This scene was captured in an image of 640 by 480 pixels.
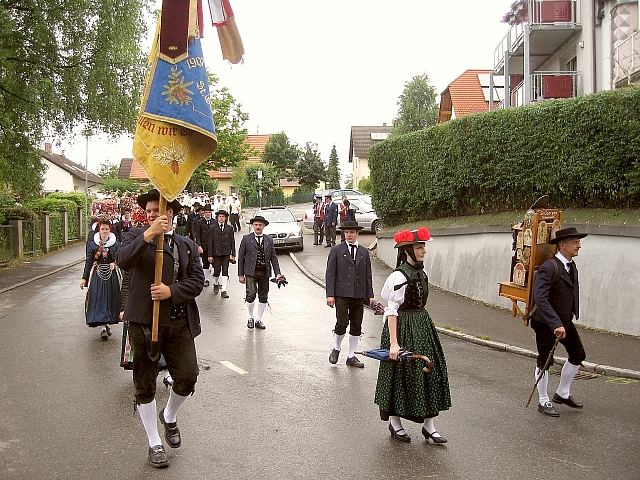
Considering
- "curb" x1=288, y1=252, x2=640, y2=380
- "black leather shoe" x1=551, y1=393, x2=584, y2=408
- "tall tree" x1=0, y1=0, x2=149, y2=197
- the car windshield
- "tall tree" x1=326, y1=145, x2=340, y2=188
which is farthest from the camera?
"tall tree" x1=326, y1=145, x2=340, y2=188

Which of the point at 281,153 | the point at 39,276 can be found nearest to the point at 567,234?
the point at 39,276

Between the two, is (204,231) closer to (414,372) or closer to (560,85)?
(414,372)

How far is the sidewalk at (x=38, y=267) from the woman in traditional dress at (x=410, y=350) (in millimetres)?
13966

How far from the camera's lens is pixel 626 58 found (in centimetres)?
1945

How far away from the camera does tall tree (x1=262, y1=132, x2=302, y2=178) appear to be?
3354 inches

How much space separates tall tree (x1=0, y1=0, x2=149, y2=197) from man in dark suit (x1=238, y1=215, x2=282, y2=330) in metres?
10.9

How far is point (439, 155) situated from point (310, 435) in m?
12.2

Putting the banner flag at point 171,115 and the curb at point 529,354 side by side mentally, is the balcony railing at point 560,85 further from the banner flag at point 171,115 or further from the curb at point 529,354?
the banner flag at point 171,115

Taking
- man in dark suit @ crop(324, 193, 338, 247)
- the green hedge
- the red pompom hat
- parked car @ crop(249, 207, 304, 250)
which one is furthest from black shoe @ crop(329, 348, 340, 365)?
man in dark suit @ crop(324, 193, 338, 247)

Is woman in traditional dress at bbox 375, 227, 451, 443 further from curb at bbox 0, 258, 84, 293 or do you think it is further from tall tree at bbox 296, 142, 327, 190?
tall tree at bbox 296, 142, 327, 190

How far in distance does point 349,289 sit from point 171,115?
4.10 metres

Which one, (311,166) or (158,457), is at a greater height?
(311,166)

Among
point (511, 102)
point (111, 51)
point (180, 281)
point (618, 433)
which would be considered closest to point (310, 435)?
point (180, 281)

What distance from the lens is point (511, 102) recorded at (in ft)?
89.1
